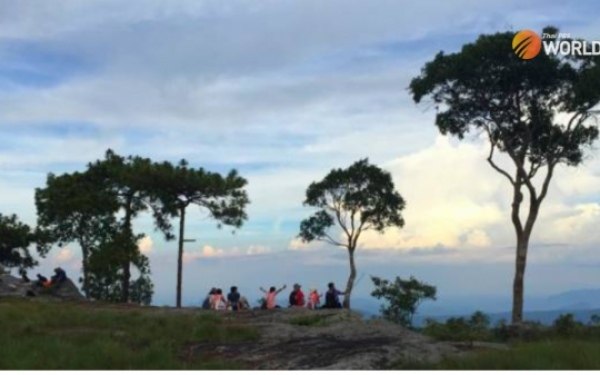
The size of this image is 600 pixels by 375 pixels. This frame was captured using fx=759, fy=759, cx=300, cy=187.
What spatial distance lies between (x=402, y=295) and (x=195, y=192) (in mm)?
18015

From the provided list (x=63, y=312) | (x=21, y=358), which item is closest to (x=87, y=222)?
(x=63, y=312)

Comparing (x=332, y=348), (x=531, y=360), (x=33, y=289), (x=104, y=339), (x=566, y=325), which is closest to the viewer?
(x=531, y=360)

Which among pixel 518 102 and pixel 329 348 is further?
pixel 518 102

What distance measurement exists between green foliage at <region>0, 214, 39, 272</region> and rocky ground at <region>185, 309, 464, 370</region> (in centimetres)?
3059

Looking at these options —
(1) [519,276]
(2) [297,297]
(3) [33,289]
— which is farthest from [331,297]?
(3) [33,289]

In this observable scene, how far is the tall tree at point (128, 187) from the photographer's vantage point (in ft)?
138

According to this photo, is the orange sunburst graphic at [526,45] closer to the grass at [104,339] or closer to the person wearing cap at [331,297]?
the person wearing cap at [331,297]

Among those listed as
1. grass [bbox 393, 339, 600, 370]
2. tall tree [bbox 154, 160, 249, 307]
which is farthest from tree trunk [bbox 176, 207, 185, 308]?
grass [bbox 393, 339, 600, 370]

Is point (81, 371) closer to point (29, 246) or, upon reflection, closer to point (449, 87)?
point (449, 87)

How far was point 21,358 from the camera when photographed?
13719 mm

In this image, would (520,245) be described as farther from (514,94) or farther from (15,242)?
(15,242)

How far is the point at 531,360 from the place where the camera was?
12.6 m

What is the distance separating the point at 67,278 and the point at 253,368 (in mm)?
28529

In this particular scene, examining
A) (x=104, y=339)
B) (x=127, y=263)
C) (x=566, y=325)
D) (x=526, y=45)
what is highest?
(x=526, y=45)
